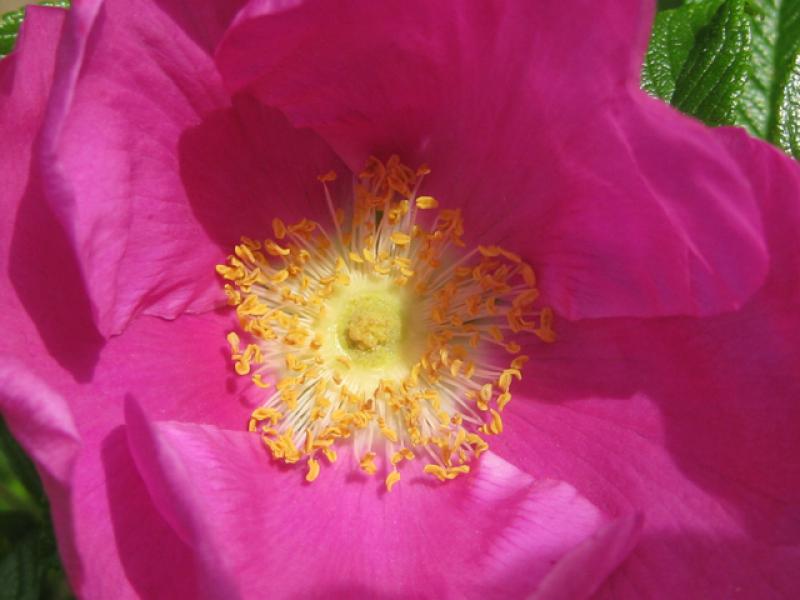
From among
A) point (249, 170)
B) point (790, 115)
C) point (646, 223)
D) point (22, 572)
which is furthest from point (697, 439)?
point (22, 572)

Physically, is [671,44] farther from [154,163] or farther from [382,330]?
[154,163]

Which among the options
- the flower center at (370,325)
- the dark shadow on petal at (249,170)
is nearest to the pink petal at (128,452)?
the dark shadow on petal at (249,170)

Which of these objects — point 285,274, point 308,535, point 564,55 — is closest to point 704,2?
point 564,55

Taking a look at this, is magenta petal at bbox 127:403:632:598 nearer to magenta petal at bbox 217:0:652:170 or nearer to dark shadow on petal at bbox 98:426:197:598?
dark shadow on petal at bbox 98:426:197:598

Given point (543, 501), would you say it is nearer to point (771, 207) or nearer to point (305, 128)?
point (771, 207)

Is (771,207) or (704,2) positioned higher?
(704,2)

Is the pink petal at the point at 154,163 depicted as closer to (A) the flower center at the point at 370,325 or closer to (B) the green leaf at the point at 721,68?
(A) the flower center at the point at 370,325

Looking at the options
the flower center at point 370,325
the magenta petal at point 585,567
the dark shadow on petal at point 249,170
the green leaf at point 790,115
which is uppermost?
the green leaf at point 790,115
